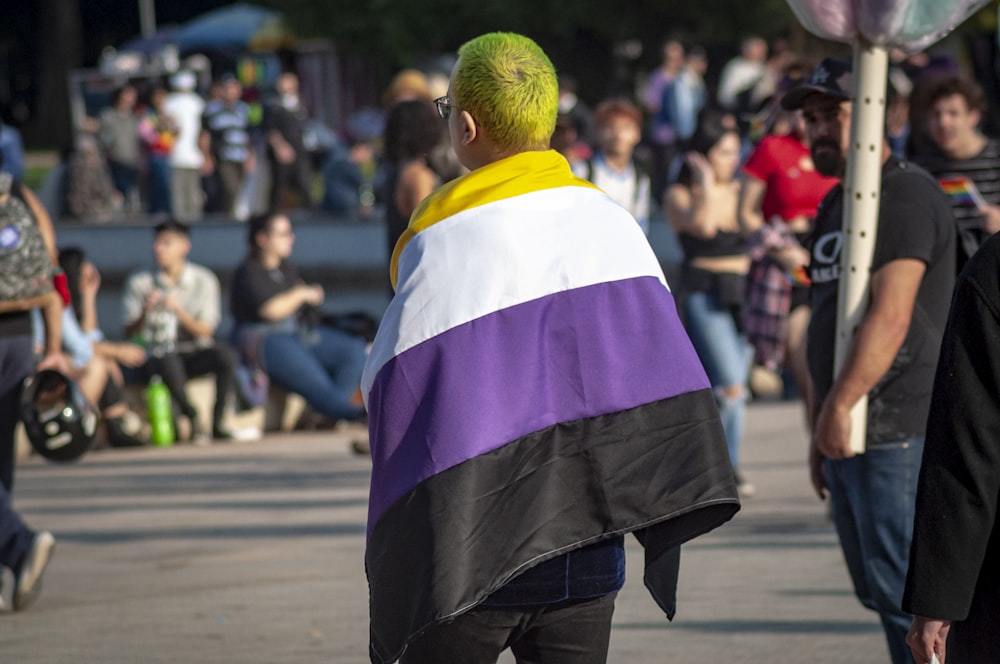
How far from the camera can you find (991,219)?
7203 mm

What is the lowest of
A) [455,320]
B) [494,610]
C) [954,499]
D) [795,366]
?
[795,366]

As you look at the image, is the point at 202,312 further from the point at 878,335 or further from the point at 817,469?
the point at 878,335

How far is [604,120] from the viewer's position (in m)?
10.2

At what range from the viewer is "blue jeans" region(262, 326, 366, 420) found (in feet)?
42.4

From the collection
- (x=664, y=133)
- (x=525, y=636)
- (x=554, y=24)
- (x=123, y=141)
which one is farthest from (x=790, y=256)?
(x=554, y=24)

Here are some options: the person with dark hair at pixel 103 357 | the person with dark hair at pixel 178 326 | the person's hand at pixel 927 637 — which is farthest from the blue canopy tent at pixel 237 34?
the person's hand at pixel 927 637

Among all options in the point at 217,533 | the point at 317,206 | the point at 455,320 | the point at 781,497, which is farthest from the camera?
the point at 317,206

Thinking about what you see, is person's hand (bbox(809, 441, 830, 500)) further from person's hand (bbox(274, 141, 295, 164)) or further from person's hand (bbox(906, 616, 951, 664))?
person's hand (bbox(274, 141, 295, 164))

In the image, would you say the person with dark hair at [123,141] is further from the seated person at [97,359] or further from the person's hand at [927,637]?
the person's hand at [927,637]

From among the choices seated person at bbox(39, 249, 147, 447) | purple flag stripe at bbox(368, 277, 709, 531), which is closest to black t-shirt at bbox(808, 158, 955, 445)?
purple flag stripe at bbox(368, 277, 709, 531)

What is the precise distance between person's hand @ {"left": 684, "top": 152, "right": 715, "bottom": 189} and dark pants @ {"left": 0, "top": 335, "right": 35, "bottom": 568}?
3979 mm

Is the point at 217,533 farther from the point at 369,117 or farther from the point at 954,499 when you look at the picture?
the point at 369,117

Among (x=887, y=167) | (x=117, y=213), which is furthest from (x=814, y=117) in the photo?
(x=117, y=213)

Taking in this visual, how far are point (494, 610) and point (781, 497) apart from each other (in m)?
6.29
